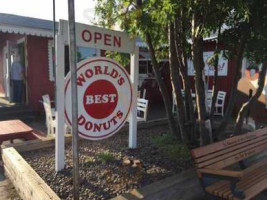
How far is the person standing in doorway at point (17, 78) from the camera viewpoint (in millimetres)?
10094

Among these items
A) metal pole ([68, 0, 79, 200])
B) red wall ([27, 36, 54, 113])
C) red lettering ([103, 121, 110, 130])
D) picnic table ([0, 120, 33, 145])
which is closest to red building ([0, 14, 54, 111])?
red wall ([27, 36, 54, 113])

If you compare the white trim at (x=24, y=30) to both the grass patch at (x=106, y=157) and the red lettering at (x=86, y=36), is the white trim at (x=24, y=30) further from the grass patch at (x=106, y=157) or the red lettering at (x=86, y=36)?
the grass patch at (x=106, y=157)

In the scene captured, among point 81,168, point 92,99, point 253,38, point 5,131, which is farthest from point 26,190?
point 253,38

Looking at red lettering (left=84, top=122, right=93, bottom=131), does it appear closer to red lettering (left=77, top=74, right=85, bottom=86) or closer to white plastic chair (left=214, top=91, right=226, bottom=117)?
red lettering (left=77, top=74, right=85, bottom=86)

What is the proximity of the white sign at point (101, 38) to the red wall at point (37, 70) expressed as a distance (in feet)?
20.6

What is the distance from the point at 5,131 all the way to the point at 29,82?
15.6ft

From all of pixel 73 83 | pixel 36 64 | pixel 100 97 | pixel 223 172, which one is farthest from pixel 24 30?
pixel 223 172

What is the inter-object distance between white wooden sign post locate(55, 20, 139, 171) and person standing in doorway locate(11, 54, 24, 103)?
6.61 m

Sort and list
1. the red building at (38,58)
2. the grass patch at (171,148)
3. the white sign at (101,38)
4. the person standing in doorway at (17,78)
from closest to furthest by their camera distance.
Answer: the white sign at (101,38)
the grass patch at (171,148)
the red building at (38,58)
the person standing in doorway at (17,78)

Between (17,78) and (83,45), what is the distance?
23.0 feet

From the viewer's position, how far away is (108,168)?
420 centimetres

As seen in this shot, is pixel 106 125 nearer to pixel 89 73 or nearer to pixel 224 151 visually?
pixel 89 73

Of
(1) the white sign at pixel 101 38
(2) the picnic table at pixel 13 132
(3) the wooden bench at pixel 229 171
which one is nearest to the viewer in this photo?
(3) the wooden bench at pixel 229 171

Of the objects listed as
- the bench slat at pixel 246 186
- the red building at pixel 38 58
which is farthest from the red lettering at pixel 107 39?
the red building at pixel 38 58
